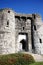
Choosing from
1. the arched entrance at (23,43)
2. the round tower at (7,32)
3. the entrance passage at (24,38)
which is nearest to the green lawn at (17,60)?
the round tower at (7,32)

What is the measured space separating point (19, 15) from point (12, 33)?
5108 mm

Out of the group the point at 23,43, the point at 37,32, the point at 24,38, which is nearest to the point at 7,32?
the point at 24,38

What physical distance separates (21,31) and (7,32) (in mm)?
4764

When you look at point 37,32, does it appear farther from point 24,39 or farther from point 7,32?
point 7,32

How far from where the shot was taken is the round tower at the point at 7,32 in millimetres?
34531

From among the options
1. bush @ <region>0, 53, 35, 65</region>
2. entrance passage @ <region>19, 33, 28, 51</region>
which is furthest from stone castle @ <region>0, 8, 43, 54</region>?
bush @ <region>0, 53, 35, 65</region>

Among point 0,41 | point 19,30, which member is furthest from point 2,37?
point 19,30

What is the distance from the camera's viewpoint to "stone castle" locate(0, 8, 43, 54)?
35.2m

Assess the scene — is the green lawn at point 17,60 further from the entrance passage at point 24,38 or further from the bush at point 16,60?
the entrance passage at point 24,38

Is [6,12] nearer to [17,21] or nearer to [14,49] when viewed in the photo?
[17,21]

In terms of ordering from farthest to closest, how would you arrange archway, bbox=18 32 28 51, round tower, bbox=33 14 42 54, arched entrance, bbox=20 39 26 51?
arched entrance, bbox=20 39 26 51 → archway, bbox=18 32 28 51 → round tower, bbox=33 14 42 54

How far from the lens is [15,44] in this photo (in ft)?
123

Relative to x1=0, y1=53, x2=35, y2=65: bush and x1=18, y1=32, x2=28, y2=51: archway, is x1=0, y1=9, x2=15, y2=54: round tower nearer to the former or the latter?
x1=18, y1=32, x2=28, y2=51: archway

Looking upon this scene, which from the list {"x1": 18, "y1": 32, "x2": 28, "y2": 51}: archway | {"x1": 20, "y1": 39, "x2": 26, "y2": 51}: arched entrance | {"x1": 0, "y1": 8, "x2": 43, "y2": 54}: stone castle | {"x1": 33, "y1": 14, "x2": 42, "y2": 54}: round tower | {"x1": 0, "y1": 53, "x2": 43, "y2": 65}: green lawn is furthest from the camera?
{"x1": 20, "y1": 39, "x2": 26, "y2": 51}: arched entrance
